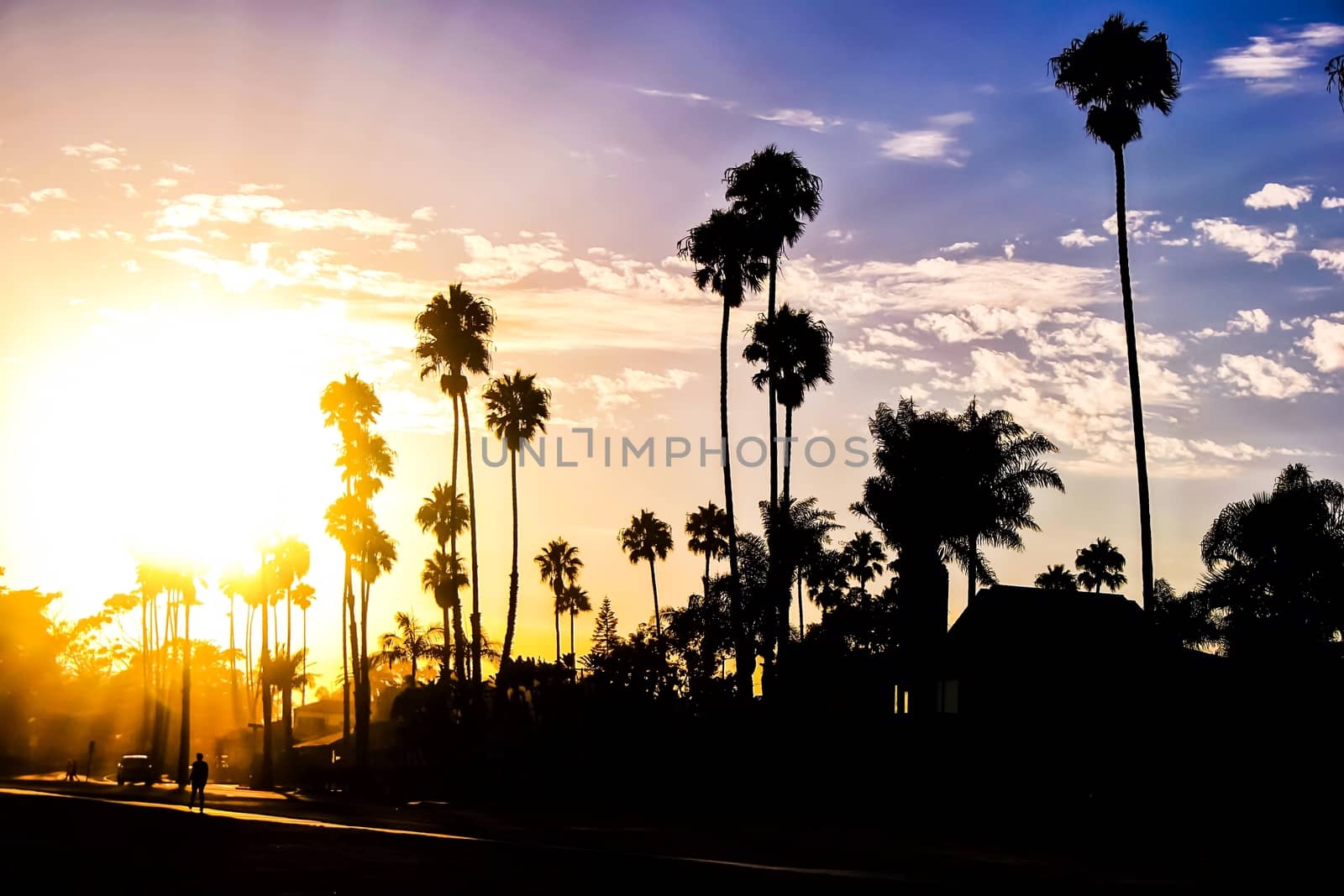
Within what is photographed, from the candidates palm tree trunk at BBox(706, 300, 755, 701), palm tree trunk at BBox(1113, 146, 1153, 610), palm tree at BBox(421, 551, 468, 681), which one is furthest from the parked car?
palm tree trunk at BBox(1113, 146, 1153, 610)

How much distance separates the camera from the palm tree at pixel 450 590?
189 feet

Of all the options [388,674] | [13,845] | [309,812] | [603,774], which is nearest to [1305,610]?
[603,774]

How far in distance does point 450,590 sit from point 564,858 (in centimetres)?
4682

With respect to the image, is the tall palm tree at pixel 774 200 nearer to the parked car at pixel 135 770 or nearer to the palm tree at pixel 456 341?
the palm tree at pixel 456 341

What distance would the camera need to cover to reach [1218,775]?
29656 millimetres

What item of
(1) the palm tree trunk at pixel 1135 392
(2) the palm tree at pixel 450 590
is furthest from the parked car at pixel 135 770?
(1) the palm tree trunk at pixel 1135 392

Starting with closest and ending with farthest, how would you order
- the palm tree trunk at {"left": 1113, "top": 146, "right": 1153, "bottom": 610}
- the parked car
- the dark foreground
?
the dark foreground
the palm tree trunk at {"left": 1113, "top": 146, "right": 1153, "bottom": 610}
the parked car

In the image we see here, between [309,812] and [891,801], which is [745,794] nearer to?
[891,801]

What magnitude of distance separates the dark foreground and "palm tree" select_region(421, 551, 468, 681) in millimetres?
21207

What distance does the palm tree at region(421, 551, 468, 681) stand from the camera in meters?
57.6

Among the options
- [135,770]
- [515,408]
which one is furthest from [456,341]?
[135,770]

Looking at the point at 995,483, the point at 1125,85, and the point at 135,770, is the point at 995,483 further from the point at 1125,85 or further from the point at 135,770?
the point at 135,770

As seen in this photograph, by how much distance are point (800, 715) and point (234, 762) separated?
85199 mm

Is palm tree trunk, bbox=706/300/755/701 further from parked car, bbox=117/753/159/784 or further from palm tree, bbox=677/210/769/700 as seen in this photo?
parked car, bbox=117/753/159/784
